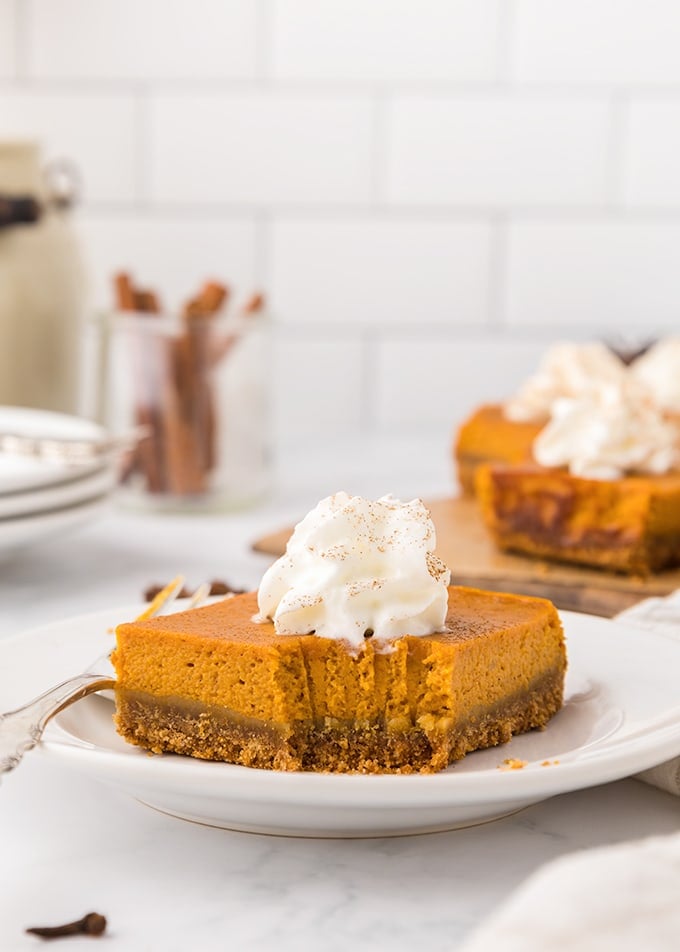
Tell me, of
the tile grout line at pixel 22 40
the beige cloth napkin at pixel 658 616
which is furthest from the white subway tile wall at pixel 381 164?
the beige cloth napkin at pixel 658 616

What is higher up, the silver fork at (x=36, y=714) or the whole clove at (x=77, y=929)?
the silver fork at (x=36, y=714)

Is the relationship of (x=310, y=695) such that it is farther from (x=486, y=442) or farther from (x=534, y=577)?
(x=486, y=442)

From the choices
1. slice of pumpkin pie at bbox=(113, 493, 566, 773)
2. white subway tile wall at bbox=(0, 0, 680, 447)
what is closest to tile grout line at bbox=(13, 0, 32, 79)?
white subway tile wall at bbox=(0, 0, 680, 447)

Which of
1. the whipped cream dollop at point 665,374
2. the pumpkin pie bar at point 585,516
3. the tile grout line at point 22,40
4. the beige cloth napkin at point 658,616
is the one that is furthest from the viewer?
the tile grout line at point 22,40

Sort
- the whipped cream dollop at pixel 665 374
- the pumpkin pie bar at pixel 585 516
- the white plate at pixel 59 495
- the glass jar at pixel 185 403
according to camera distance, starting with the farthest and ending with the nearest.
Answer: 1. the whipped cream dollop at pixel 665 374
2. the glass jar at pixel 185 403
3. the pumpkin pie bar at pixel 585 516
4. the white plate at pixel 59 495

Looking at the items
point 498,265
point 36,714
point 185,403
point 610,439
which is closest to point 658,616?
point 610,439

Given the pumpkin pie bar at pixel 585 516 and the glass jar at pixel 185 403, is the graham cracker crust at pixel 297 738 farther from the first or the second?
the glass jar at pixel 185 403
